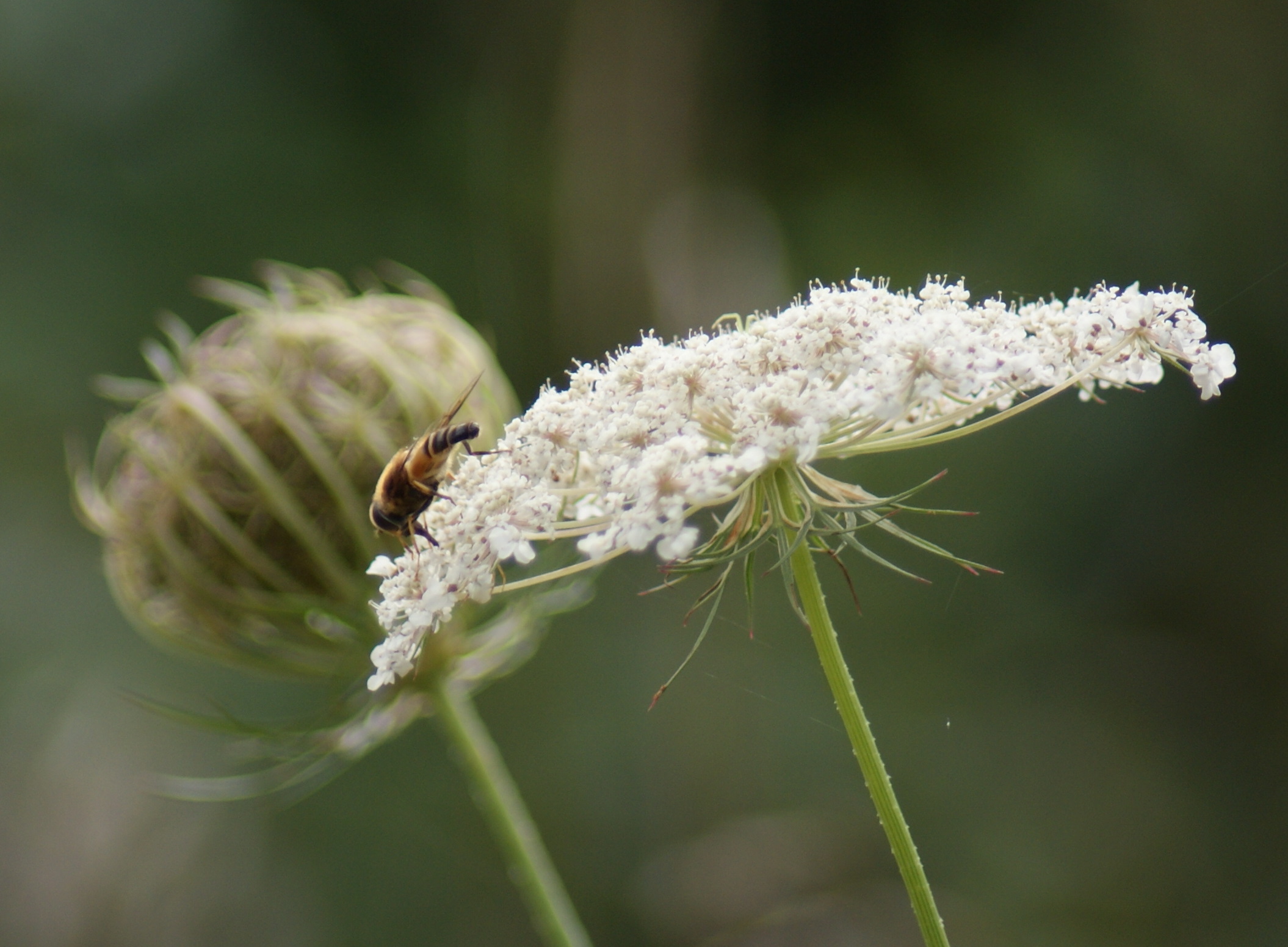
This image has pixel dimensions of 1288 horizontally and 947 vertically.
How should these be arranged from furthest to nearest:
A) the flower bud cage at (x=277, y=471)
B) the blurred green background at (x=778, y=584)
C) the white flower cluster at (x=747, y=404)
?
the blurred green background at (x=778, y=584) < the flower bud cage at (x=277, y=471) < the white flower cluster at (x=747, y=404)

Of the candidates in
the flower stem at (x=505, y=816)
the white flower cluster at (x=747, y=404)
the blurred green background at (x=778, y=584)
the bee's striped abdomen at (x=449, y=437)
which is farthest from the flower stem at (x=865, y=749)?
the blurred green background at (x=778, y=584)

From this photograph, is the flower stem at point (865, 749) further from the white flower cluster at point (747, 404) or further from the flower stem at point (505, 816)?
the flower stem at point (505, 816)

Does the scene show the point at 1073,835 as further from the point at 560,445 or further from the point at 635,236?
the point at 560,445

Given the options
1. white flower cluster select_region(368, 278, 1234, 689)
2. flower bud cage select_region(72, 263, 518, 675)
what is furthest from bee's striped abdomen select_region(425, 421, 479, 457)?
flower bud cage select_region(72, 263, 518, 675)

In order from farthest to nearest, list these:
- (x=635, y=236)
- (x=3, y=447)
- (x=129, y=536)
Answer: (x=3, y=447) → (x=635, y=236) → (x=129, y=536)

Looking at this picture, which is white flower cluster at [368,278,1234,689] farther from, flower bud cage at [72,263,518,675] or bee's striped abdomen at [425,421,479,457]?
flower bud cage at [72,263,518,675]

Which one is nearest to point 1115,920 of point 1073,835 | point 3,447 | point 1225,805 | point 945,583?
point 1073,835

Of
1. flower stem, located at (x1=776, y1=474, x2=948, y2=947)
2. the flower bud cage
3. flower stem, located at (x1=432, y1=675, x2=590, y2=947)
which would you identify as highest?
the flower bud cage
